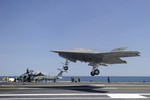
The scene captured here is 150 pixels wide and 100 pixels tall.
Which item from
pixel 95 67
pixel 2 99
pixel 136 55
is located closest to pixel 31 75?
pixel 95 67

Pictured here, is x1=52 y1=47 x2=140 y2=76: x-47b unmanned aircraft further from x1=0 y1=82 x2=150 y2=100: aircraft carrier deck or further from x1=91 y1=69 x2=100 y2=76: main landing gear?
x1=0 y1=82 x2=150 y2=100: aircraft carrier deck

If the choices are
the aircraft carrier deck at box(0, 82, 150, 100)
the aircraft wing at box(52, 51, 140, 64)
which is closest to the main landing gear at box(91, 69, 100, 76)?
the aircraft wing at box(52, 51, 140, 64)

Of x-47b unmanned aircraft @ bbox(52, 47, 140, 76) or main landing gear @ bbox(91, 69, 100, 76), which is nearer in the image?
x-47b unmanned aircraft @ bbox(52, 47, 140, 76)

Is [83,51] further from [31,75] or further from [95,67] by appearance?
[31,75]

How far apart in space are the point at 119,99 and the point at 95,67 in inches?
663

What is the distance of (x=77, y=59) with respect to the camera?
34.2 meters

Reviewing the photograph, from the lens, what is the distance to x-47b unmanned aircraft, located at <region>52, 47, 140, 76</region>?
1231 inches

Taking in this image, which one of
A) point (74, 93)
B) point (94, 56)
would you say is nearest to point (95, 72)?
point (94, 56)

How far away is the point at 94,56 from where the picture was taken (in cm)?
3394

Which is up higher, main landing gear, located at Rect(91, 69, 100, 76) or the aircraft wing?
the aircraft wing

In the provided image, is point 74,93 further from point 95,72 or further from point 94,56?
point 95,72

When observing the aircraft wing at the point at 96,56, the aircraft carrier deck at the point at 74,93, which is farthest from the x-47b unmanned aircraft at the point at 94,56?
the aircraft carrier deck at the point at 74,93

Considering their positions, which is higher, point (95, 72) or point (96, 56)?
point (96, 56)

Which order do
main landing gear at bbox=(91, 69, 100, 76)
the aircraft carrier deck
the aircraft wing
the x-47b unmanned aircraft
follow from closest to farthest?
the aircraft carrier deck → the x-47b unmanned aircraft → the aircraft wing → main landing gear at bbox=(91, 69, 100, 76)
